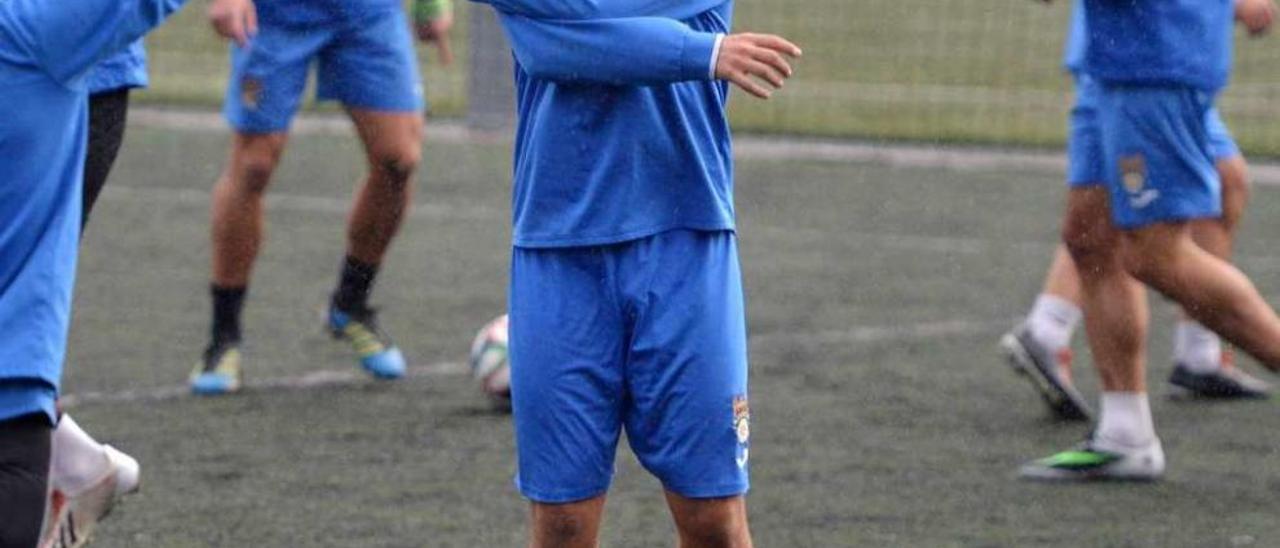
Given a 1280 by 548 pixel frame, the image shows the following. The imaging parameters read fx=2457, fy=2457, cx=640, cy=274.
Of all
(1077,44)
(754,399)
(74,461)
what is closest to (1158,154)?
(1077,44)

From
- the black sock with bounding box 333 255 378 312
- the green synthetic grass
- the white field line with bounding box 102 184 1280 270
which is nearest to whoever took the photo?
the black sock with bounding box 333 255 378 312

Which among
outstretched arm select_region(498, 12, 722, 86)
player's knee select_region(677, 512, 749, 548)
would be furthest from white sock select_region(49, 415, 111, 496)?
outstretched arm select_region(498, 12, 722, 86)

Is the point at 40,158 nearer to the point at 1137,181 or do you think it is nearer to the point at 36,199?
the point at 36,199

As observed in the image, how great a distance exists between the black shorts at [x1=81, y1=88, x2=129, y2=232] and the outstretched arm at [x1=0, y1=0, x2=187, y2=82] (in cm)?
201

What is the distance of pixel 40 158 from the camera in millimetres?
4012

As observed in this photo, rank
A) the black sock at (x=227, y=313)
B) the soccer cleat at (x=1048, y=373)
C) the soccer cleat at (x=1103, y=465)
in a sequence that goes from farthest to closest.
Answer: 1. the black sock at (x=227, y=313)
2. the soccer cleat at (x=1048, y=373)
3. the soccer cleat at (x=1103, y=465)

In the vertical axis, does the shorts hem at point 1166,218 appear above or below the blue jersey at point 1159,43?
below

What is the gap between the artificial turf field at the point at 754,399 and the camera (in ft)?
18.7

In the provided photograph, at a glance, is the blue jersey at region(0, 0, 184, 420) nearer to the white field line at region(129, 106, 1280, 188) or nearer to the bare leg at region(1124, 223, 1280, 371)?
the bare leg at region(1124, 223, 1280, 371)

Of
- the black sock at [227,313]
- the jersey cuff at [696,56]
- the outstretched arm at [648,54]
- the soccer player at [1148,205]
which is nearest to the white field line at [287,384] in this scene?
the black sock at [227,313]

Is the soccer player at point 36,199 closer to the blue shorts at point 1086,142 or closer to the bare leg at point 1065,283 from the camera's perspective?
the blue shorts at point 1086,142

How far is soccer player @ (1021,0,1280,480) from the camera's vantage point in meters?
5.90

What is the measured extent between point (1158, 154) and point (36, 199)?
2.97 metres

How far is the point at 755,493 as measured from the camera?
19.7ft
